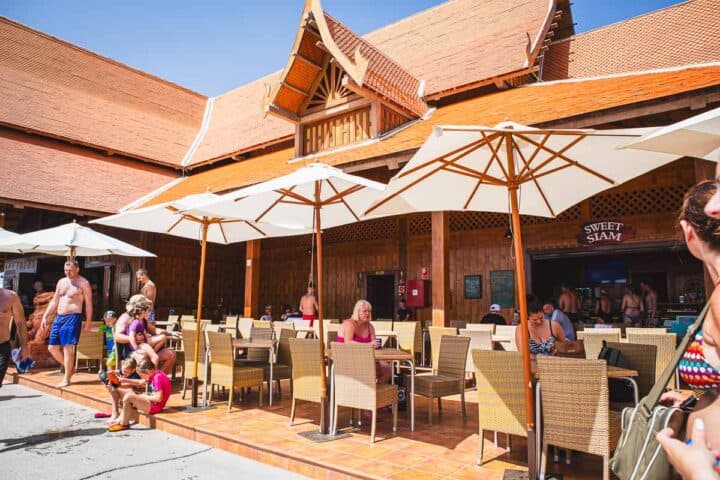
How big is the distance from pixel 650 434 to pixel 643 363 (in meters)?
2.75

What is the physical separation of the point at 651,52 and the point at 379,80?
199 inches

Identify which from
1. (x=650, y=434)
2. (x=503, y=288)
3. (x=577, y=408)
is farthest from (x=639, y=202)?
(x=650, y=434)

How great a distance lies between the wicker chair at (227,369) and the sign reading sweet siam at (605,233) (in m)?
6.53

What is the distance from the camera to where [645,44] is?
30.5 feet

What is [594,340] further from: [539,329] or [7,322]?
[7,322]

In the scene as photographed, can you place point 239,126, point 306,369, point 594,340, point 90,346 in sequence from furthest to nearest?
point 239,126 < point 90,346 < point 594,340 < point 306,369

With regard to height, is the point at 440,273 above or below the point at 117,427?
above

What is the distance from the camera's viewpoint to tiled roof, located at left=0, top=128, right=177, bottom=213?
32.5ft

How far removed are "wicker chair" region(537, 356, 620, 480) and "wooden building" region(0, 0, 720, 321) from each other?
11.2 ft

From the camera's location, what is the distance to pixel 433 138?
113 inches

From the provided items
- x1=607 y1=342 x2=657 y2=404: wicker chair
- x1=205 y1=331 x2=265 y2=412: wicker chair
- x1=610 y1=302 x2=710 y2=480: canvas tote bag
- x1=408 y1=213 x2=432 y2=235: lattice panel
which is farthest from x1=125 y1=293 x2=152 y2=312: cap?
x1=408 y1=213 x2=432 y2=235: lattice panel

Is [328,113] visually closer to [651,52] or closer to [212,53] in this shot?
[212,53]

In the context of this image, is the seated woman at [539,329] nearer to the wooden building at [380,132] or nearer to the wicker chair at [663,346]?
the wicker chair at [663,346]

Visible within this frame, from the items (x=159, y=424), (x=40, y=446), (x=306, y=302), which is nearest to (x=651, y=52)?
(x=306, y=302)
